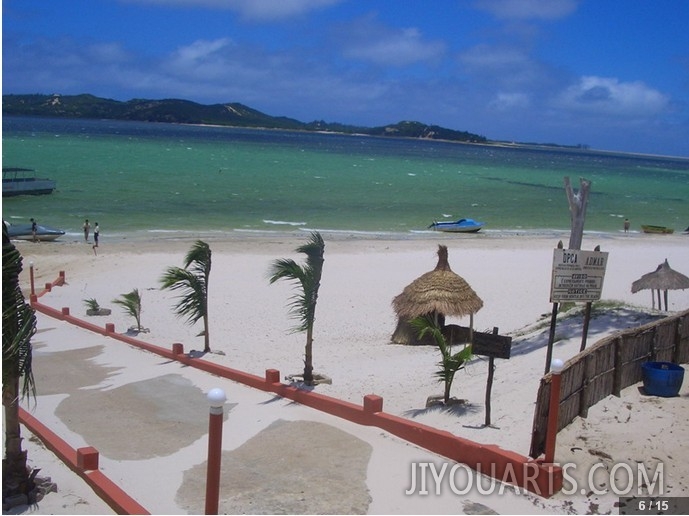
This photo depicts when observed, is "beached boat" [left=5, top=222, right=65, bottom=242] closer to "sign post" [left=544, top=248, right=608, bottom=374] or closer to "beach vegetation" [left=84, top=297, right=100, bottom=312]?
"beach vegetation" [left=84, top=297, right=100, bottom=312]

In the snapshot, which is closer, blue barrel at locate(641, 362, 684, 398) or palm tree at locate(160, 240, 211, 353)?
blue barrel at locate(641, 362, 684, 398)

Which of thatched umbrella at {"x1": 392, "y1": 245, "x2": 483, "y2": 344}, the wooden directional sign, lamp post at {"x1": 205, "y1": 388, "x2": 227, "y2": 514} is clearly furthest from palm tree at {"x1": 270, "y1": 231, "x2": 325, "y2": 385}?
lamp post at {"x1": 205, "y1": 388, "x2": 227, "y2": 514}

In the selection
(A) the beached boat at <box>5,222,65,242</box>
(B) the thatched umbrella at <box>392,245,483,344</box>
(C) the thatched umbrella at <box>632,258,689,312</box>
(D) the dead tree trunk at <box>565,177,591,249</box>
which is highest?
(D) the dead tree trunk at <box>565,177,591,249</box>

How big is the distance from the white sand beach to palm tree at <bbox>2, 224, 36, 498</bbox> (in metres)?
0.42

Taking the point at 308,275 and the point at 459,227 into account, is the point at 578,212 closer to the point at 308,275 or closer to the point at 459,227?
the point at 308,275

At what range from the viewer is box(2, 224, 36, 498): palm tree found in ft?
20.3

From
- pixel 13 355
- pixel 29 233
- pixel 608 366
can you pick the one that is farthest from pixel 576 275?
pixel 29 233

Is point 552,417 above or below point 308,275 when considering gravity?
below

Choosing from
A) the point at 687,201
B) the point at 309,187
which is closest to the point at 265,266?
the point at 309,187

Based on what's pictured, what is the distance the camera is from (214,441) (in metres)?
5.34

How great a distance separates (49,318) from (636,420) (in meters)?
14.9

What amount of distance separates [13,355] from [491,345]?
5163mm

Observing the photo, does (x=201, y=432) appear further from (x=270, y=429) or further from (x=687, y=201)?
(x=687, y=201)

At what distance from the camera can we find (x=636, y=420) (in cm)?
833
